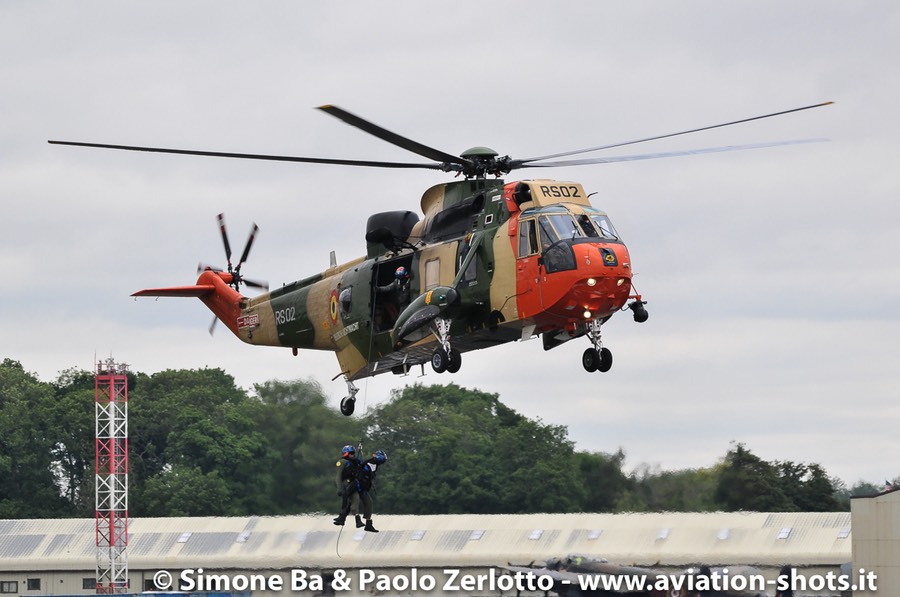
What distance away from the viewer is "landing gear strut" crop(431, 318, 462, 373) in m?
40.8

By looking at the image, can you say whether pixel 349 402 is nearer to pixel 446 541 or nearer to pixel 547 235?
pixel 547 235

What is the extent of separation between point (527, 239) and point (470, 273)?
203 cm

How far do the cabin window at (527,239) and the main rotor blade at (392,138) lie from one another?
11.3 ft

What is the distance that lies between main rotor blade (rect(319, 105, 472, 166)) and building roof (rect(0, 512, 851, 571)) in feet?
93.9

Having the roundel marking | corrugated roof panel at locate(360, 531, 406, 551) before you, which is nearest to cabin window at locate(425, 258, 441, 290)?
the roundel marking

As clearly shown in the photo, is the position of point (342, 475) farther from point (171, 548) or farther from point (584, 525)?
point (171, 548)

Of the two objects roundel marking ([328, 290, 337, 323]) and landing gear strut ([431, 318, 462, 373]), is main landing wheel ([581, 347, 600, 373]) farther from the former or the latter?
roundel marking ([328, 290, 337, 323])

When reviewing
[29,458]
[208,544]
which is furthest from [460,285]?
[29,458]

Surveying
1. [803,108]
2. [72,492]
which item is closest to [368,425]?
[72,492]

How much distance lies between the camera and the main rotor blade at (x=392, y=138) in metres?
37.8

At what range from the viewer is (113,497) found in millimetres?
78562

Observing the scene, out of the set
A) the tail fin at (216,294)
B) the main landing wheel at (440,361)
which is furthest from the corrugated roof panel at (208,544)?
the main landing wheel at (440,361)

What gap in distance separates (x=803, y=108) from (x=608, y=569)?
34.0 metres

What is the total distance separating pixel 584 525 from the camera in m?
71.3
